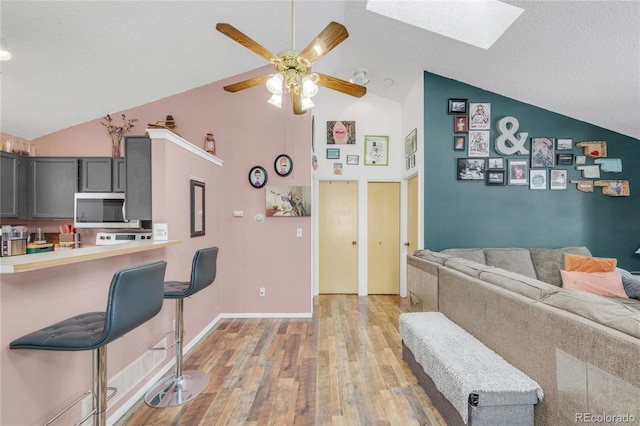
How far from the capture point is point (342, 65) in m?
4.24

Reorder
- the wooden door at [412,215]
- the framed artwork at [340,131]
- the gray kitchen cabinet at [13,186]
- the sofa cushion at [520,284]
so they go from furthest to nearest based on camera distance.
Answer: the framed artwork at [340,131], the wooden door at [412,215], the gray kitchen cabinet at [13,186], the sofa cushion at [520,284]

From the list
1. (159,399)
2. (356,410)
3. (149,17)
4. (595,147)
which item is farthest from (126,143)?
(595,147)

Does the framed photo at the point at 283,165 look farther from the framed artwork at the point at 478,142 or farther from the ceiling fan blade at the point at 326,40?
the framed artwork at the point at 478,142

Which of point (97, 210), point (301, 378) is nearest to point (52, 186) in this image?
point (97, 210)

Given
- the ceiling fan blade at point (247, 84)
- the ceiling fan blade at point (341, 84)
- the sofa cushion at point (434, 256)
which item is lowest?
the sofa cushion at point (434, 256)

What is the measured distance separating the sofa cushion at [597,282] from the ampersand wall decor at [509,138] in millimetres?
1659

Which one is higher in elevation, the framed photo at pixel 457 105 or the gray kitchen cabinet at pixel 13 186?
the framed photo at pixel 457 105

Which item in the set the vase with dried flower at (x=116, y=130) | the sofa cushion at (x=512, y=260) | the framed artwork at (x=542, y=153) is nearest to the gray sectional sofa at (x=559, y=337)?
the sofa cushion at (x=512, y=260)

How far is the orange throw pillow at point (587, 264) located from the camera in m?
3.15

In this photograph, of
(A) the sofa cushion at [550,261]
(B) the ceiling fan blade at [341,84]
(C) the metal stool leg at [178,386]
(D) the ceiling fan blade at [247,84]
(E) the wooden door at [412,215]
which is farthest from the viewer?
(E) the wooden door at [412,215]

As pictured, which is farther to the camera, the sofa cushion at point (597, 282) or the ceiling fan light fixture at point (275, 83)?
the sofa cushion at point (597, 282)

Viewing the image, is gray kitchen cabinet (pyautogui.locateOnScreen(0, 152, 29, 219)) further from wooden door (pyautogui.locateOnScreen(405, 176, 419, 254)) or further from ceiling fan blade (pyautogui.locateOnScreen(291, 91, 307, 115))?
wooden door (pyautogui.locateOnScreen(405, 176, 419, 254))

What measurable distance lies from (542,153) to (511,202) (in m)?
0.78

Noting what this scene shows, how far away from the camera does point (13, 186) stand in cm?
343
